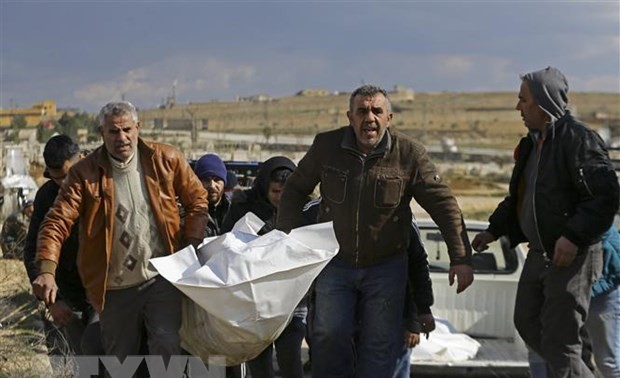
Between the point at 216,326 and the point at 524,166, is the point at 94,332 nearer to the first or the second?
the point at 216,326

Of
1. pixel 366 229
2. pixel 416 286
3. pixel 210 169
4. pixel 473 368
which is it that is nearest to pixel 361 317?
pixel 416 286

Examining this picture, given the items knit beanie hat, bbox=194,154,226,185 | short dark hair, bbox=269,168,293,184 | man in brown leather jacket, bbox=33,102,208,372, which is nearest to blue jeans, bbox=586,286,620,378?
short dark hair, bbox=269,168,293,184

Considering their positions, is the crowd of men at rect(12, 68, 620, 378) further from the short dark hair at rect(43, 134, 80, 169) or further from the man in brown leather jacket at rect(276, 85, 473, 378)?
the short dark hair at rect(43, 134, 80, 169)

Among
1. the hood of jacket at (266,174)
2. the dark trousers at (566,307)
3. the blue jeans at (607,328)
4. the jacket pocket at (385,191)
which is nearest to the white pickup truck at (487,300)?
the blue jeans at (607,328)

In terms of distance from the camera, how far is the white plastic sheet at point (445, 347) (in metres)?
7.29

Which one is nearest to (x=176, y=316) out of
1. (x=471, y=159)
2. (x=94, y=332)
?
(x=94, y=332)

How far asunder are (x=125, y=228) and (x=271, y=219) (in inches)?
49.6

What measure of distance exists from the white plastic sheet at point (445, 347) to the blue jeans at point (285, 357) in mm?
1542

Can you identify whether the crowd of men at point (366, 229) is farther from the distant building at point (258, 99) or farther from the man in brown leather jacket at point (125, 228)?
the distant building at point (258, 99)

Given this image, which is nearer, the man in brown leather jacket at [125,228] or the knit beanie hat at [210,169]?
the man in brown leather jacket at [125,228]

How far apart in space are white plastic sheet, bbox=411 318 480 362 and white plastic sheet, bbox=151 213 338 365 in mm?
2600

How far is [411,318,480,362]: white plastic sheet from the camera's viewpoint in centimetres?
729

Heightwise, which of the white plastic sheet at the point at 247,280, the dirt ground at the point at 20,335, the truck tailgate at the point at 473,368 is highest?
the white plastic sheet at the point at 247,280

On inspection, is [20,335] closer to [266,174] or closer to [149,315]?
[149,315]
